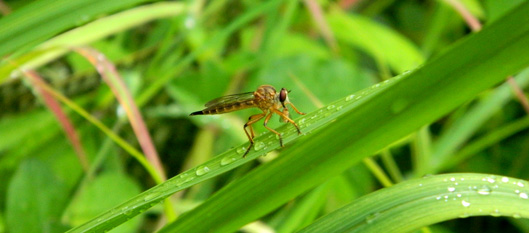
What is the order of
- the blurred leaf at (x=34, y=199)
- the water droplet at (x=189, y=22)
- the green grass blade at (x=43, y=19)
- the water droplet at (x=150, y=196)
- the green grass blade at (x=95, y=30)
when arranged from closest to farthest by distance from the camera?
the water droplet at (x=150, y=196), the green grass blade at (x=43, y=19), the blurred leaf at (x=34, y=199), the green grass blade at (x=95, y=30), the water droplet at (x=189, y=22)

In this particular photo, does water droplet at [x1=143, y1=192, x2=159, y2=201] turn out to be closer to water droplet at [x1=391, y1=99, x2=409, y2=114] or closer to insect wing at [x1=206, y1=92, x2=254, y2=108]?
water droplet at [x1=391, y1=99, x2=409, y2=114]

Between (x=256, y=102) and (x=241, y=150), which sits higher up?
(x=256, y=102)

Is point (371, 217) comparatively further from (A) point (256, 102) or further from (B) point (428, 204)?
(A) point (256, 102)

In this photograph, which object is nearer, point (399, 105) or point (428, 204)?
point (399, 105)

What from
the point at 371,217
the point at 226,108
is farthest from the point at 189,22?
the point at 371,217

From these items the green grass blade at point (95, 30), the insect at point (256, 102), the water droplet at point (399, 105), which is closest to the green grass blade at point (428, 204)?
the water droplet at point (399, 105)

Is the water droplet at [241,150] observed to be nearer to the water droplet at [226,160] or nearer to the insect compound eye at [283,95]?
the water droplet at [226,160]
